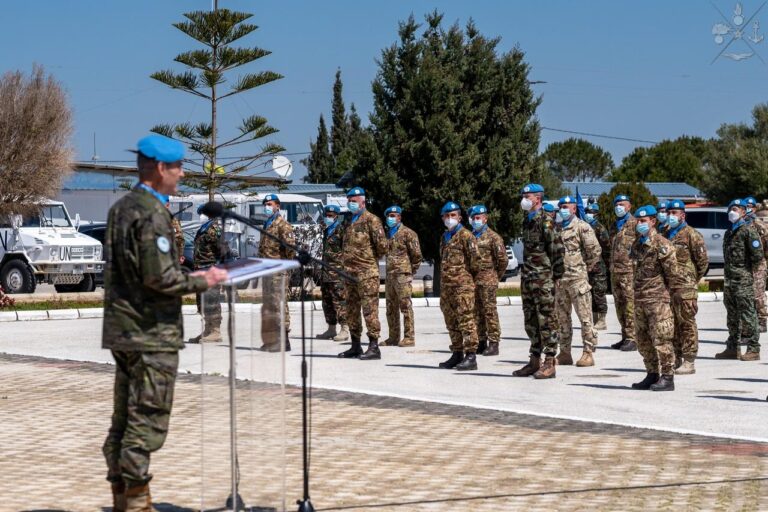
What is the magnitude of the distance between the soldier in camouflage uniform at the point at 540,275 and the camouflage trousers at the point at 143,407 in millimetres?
7543

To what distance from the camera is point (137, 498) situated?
6270 mm

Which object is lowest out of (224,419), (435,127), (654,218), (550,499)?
(550,499)

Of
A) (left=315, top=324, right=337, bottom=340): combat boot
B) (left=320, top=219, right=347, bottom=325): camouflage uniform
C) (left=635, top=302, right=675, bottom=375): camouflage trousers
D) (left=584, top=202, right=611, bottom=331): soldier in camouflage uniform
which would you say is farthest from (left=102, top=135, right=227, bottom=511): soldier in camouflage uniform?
(left=584, top=202, right=611, bottom=331): soldier in camouflage uniform

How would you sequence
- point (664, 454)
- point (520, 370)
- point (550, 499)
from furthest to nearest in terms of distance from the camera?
point (520, 370), point (664, 454), point (550, 499)

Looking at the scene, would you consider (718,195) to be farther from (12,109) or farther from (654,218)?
(654,218)

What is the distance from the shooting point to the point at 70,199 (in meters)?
52.0

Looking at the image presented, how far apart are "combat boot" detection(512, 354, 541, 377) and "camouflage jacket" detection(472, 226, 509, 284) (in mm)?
1665

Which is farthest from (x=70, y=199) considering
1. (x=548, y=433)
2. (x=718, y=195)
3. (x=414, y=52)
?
(x=548, y=433)

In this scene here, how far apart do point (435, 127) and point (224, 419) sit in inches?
862

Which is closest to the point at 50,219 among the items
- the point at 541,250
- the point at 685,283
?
the point at 541,250

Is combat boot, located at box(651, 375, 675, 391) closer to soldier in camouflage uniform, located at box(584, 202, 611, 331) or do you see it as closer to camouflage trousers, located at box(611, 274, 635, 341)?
camouflage trousers, located at box(611, 274, 635, 341)

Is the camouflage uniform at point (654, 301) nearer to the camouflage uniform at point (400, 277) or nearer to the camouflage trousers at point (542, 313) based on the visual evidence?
the camouflage trousers at point (542, 313)

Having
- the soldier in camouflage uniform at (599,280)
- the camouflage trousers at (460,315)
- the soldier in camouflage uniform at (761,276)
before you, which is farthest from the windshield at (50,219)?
the camouflage trousers at (460,315)

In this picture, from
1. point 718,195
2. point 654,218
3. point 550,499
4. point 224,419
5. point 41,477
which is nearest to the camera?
point 224,419
